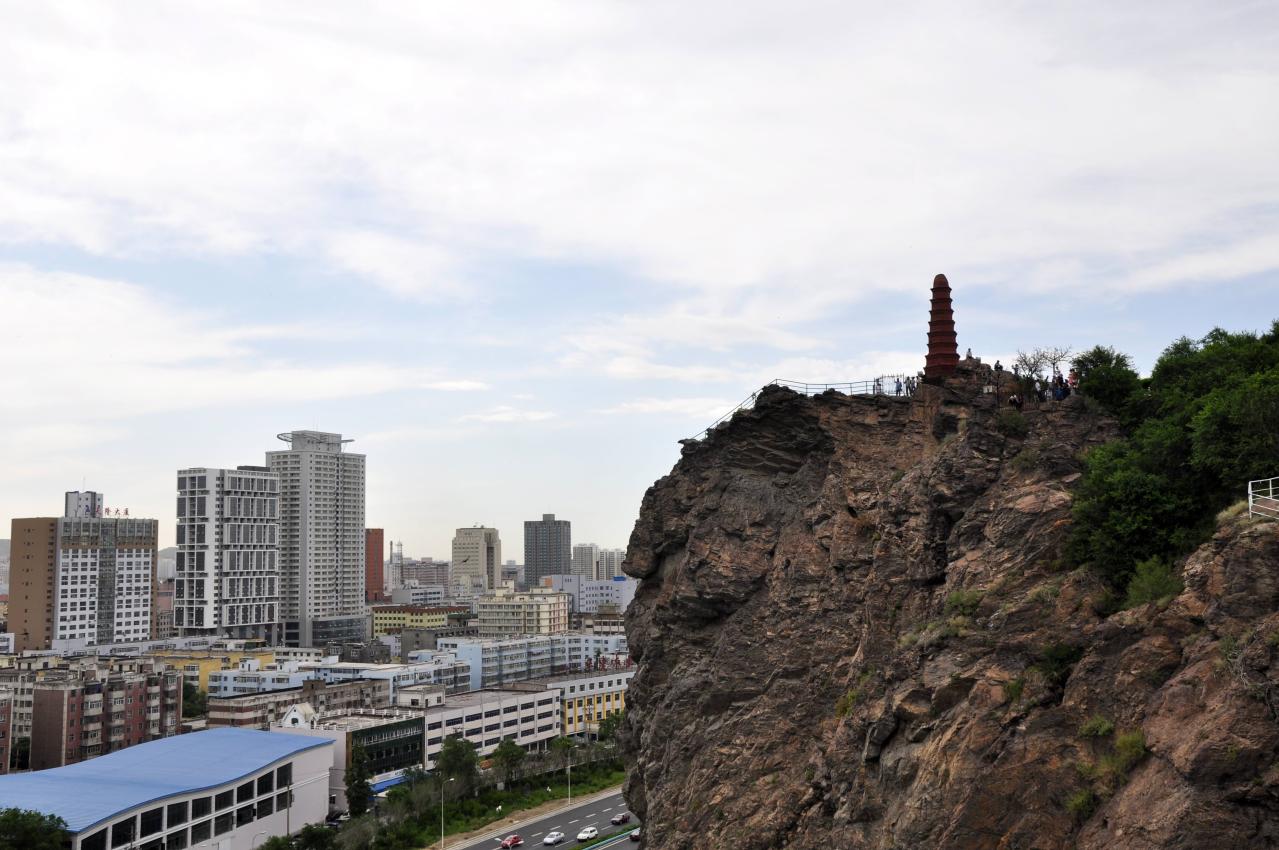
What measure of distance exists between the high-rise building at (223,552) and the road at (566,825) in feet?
361

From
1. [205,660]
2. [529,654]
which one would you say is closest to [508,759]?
[529,654]

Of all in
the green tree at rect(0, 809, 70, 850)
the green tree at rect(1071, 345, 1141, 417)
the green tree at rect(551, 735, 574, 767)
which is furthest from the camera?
the green tree at rect(551, 735, 574, 767)

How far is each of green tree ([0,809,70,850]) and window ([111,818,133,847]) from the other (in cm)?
319

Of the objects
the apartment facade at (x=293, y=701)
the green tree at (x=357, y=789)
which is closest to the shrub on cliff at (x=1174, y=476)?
Answer: the green tree at (x=357, y=789)

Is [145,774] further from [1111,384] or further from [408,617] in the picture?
[408,617]

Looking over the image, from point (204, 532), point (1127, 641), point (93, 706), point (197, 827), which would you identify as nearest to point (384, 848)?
point (197, 827)

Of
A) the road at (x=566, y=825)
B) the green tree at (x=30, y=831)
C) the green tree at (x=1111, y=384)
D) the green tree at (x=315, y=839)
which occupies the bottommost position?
the road at (x=566, y=825)

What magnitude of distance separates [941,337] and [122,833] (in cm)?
4963

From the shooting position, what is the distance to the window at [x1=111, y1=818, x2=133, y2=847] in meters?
56.3

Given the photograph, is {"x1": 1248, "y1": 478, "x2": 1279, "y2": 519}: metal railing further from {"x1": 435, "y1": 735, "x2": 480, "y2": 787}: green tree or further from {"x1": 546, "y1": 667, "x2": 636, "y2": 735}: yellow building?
{"x1": 546, "y1": 667, "x2": 636, "y2": 735}: yellow building

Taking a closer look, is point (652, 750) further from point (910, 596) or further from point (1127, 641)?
point (1127, 641)

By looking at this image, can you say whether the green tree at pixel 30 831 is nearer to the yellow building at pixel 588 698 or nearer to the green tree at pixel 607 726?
the green tree at pixel 607 726

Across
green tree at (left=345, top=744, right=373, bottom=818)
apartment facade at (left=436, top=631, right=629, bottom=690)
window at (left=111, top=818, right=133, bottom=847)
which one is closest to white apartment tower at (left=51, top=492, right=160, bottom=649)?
apartment facade at (left=436, top=631, right=629, bottom=690)

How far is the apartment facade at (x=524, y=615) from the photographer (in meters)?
168
